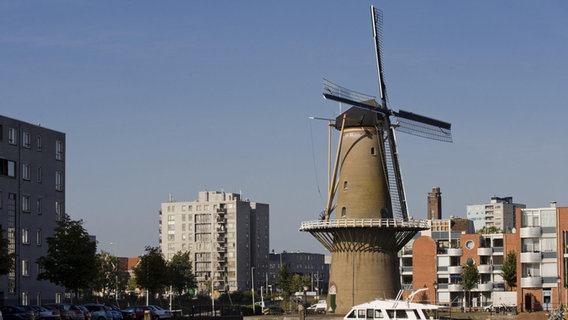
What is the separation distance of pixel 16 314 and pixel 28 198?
4446 cm

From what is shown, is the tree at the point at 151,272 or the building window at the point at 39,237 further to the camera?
the tree at the point at 151,272

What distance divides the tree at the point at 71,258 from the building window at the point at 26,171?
57.6ft

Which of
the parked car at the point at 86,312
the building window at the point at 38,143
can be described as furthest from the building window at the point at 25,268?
the parked car at the point at 86,312

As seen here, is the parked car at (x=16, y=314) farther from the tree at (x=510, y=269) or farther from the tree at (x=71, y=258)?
the tree at (x=510, y=269)

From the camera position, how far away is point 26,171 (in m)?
122

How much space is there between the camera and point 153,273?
13600 cm

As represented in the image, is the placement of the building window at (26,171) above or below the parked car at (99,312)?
above

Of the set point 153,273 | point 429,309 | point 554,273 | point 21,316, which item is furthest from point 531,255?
point 21,316

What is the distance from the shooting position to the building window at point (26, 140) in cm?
12106

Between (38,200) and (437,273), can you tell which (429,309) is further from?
(437,273)

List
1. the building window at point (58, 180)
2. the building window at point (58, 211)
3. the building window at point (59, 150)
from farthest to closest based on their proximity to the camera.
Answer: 1. the building window at point (59, 150)
2. the building window at point (58, 180)
3. the building window at point (58, 211)

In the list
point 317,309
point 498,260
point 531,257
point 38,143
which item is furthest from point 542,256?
point 38,143

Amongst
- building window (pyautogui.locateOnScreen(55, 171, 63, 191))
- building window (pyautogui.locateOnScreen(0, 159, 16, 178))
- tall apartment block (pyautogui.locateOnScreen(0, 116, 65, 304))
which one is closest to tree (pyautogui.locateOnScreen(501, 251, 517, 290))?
tall apartment block (pyautogui.locateOnScreen(0, 116, 65, 304))

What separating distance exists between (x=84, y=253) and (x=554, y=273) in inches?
2709
